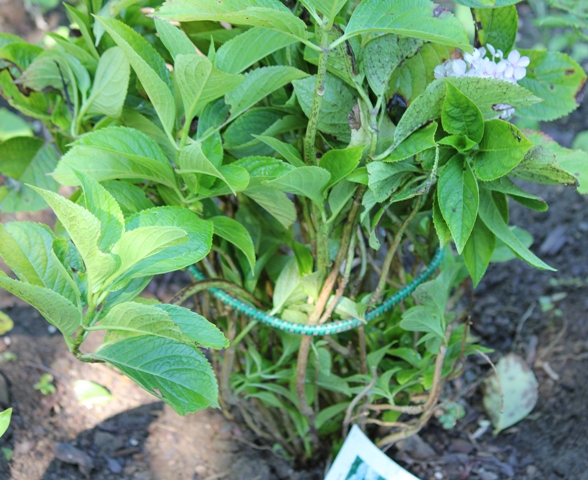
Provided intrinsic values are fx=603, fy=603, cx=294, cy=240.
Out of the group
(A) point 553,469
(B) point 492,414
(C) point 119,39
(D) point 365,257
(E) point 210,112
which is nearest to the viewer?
(C) point 119,39

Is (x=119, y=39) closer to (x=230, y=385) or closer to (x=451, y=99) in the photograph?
(x=451, y=99)

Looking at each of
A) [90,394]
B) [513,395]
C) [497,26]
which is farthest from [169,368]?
[513,395]

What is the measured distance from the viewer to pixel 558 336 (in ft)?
4.36

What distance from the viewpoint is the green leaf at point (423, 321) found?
0.80m

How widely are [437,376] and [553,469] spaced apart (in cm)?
43

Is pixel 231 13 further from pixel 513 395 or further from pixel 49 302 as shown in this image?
pixel 513 395

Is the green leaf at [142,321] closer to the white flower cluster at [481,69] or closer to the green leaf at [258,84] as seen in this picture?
the green leaf at [258,84]

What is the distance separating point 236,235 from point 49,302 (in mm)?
227

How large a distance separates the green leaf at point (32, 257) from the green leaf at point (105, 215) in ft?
0.20

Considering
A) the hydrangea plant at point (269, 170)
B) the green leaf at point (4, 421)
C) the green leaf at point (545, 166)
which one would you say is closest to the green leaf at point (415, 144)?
the hydrangea plant at point (269, 170)

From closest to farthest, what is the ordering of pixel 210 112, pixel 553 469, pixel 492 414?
1. pixel 210 112
2. pixel 553 469
3. pixel 492 414

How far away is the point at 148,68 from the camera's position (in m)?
0.60

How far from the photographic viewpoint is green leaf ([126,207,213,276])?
59cm

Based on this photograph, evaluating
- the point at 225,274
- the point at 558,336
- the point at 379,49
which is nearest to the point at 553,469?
the point at 558,336
